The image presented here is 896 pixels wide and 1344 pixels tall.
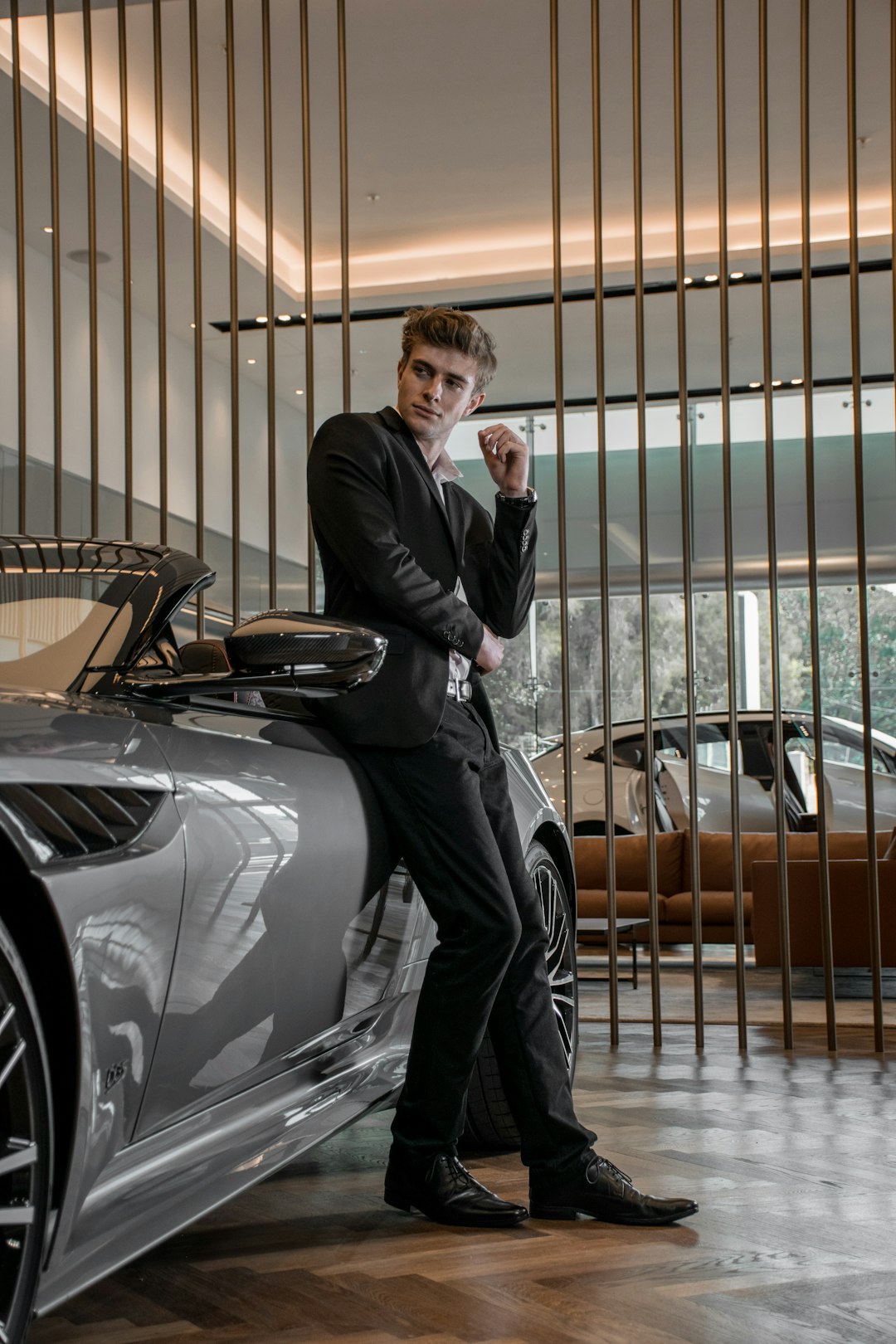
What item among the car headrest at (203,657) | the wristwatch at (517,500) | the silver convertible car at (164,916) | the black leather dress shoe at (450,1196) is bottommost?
the black leather dress shoe at (450,1196)

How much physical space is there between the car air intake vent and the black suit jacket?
741mm

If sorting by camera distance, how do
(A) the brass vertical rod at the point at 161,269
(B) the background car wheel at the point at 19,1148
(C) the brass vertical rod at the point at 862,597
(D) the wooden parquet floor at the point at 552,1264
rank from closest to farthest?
(B) the background car wheel at the point at 19,1148 < (D) the wooden parquet floor at the point at 552,1264 < (C) the brass vertical rod at the point at 862,597 < (A) the brass vertical rod at the point at 161,269

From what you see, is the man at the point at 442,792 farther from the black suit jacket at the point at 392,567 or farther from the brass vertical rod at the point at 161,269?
the brass vertical rod at the point at 161,269

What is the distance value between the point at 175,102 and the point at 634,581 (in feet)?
22.5

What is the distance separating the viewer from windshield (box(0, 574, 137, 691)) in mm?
1844

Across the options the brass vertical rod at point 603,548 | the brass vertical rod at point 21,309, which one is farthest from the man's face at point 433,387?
the brass vertical rod at point 21,309

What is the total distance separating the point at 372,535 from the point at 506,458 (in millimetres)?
425

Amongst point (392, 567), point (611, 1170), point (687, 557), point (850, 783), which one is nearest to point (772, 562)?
point (687, 557)

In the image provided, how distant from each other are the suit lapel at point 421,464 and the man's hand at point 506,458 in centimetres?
13

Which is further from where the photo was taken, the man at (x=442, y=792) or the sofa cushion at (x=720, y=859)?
the sofa cushion at (x=720, y=859)

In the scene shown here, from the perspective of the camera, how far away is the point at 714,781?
354 inches

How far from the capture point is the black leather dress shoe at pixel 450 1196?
2.23 m

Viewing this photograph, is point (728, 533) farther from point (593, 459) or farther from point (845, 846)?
point (593, 459)

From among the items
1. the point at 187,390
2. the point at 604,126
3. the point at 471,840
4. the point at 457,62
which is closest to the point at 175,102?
the point at 457,62
